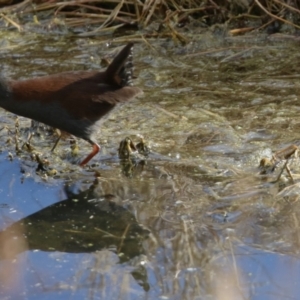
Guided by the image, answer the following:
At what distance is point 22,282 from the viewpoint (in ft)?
8.66

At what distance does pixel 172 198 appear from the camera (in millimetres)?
3338

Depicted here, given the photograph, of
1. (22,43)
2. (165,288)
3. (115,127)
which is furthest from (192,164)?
(22,43)

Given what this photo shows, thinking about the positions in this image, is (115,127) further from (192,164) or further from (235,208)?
(235,208)

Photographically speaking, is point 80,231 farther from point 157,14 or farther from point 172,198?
point 157,14

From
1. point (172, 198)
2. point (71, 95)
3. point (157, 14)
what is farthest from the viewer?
point (157, 14)

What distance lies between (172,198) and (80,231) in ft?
1.55

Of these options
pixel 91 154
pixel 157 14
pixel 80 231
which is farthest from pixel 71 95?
pixel 157 14

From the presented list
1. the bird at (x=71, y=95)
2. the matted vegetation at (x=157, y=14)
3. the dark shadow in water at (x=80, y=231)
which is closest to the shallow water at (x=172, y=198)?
the dark shadow in water at (x=80, y=231)

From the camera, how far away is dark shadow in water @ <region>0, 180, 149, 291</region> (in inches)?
114

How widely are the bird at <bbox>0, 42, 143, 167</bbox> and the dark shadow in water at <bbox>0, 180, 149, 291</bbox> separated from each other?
19.6 inches

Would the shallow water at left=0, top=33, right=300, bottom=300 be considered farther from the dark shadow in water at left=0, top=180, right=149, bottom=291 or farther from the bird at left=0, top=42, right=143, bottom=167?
the bird at left=0, top=42, right=143, bottom=167

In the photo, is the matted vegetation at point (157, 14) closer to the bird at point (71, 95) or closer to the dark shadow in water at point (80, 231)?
the bird at point (71, 95)

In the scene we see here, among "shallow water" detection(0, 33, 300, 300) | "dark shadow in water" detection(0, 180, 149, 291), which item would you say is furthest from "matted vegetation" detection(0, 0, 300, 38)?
"dark shadow in water" detection(0, 180, 149, 291)

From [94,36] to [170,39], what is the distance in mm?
634
